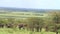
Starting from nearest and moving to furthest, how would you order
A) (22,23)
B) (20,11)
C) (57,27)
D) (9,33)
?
(9,33) < (57,27) < (22,23) < (20,11)

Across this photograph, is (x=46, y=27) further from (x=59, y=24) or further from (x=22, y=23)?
(x=22, y=23)

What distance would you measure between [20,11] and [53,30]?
10.0 m

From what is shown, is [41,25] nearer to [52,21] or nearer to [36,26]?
[36,26]

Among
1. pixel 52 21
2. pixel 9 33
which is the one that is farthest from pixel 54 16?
pixel 9 33

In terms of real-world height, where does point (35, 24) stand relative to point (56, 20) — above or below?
below

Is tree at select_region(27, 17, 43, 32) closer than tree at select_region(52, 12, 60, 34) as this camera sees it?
No

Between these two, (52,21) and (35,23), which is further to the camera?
(35,23)

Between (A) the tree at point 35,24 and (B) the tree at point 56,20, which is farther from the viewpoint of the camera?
(A) the tree at point 35,24

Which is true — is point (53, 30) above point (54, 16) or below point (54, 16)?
below

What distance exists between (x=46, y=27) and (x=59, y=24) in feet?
4.06

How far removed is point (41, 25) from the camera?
10.6 metres

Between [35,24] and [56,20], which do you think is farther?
[35,24]

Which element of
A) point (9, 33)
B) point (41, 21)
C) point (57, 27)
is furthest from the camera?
point (41, 21)

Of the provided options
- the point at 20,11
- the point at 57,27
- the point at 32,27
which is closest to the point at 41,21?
the point at 32,27
